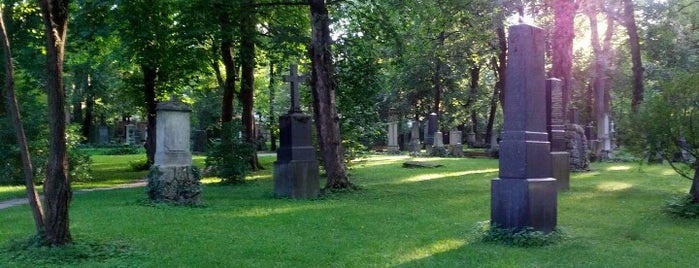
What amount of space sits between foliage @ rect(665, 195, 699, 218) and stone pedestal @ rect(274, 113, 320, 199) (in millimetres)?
7204

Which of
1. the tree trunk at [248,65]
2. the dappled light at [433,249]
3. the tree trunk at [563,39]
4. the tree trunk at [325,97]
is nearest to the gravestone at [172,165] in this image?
the tree trunk at [325,97]

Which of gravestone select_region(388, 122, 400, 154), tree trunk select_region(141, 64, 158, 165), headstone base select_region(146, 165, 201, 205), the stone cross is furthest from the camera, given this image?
gravestone select_region(388, 122, 400, 154)

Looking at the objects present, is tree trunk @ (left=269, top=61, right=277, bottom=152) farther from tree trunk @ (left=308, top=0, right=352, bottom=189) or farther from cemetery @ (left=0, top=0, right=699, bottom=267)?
tree trunk @ (left=308, top=0, right=352, bottom=189)

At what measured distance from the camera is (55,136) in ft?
21.4

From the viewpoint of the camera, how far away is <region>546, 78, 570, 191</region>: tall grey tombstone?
14117mm

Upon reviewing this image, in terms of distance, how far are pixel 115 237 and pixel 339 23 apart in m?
10.1

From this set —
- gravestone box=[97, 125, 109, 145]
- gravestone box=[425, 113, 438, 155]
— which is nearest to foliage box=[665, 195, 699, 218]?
gravestone box=[425, 113, 438, 155]

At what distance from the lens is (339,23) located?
16406mm

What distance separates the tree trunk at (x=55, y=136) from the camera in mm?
6523

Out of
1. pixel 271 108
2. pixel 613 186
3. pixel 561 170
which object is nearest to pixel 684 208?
pixel 561 170

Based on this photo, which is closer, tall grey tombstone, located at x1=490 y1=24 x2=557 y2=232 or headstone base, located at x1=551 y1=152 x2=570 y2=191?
tall grey tombstone, located at x1=490 y1=24 x2=557 y2=232

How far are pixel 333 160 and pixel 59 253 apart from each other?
328 inches

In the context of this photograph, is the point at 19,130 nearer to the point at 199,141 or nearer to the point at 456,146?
the point at 456,146

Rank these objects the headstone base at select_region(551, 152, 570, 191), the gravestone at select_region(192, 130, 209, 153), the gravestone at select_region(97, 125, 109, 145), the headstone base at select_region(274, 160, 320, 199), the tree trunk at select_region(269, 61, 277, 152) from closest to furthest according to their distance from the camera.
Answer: the headstone base at select_region(274, 160, 320, 199) → the headstone base at select_region(551, 152, 570, 191) → the tree trunk at select_region(269, 61, 277, 152) → the gravestone at select_region(192, 130, 209, 153) → the gravestone at select_region(97, 125, 109, 145)
